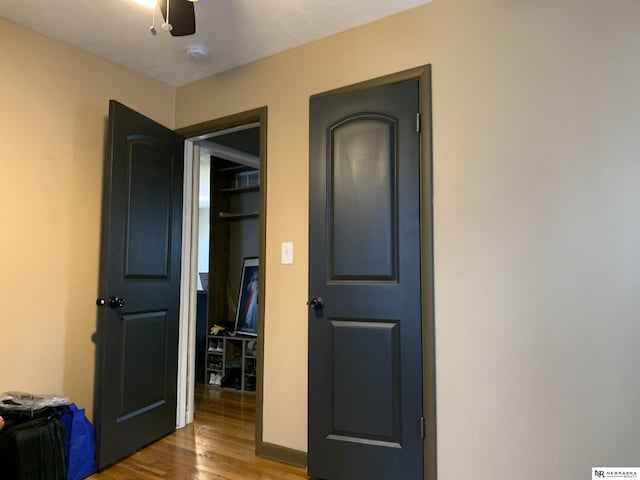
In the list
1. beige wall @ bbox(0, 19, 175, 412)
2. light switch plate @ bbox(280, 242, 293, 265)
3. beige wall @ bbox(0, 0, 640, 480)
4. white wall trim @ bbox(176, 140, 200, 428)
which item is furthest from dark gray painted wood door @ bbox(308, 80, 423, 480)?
beige wall @ bbox(0, 19, 175, 412)

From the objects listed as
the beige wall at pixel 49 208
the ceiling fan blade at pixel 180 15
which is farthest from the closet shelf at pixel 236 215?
the ceiling fan blade at pixel 180 15

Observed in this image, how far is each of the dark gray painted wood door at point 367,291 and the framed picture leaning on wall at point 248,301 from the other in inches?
88.7

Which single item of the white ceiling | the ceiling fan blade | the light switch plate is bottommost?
the light switch plate

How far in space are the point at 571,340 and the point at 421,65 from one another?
1488 mm

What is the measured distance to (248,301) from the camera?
15.0 feet

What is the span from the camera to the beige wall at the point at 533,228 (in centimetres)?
175

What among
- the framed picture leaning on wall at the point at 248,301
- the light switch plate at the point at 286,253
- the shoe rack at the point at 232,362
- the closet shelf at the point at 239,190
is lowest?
the shoe rack at the point at 232,362

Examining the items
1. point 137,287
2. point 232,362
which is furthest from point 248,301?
point 137,287

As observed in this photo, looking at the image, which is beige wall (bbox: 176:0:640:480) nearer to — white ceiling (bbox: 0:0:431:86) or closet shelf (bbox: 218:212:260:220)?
white ceiling (bbox: 0:0:431:86)

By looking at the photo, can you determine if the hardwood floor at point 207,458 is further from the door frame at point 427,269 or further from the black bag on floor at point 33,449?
the door frame at point 427,269

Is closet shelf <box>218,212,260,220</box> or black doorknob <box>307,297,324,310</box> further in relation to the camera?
closet shelf <box>218,212,260,220</box>

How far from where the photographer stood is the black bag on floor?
6.31 ft

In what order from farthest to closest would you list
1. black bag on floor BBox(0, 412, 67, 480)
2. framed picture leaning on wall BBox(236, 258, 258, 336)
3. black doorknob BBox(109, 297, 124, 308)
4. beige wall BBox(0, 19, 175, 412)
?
framed picture leaning on wall BBox(236, 258, 258, 336), black doorknob BBox(109, 297, 124, 308), beige wall BBox(0, 19, 175, 412), black bag on floor BBox(0, 412, 67, 480)

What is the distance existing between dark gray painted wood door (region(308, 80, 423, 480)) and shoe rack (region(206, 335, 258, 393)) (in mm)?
2044
